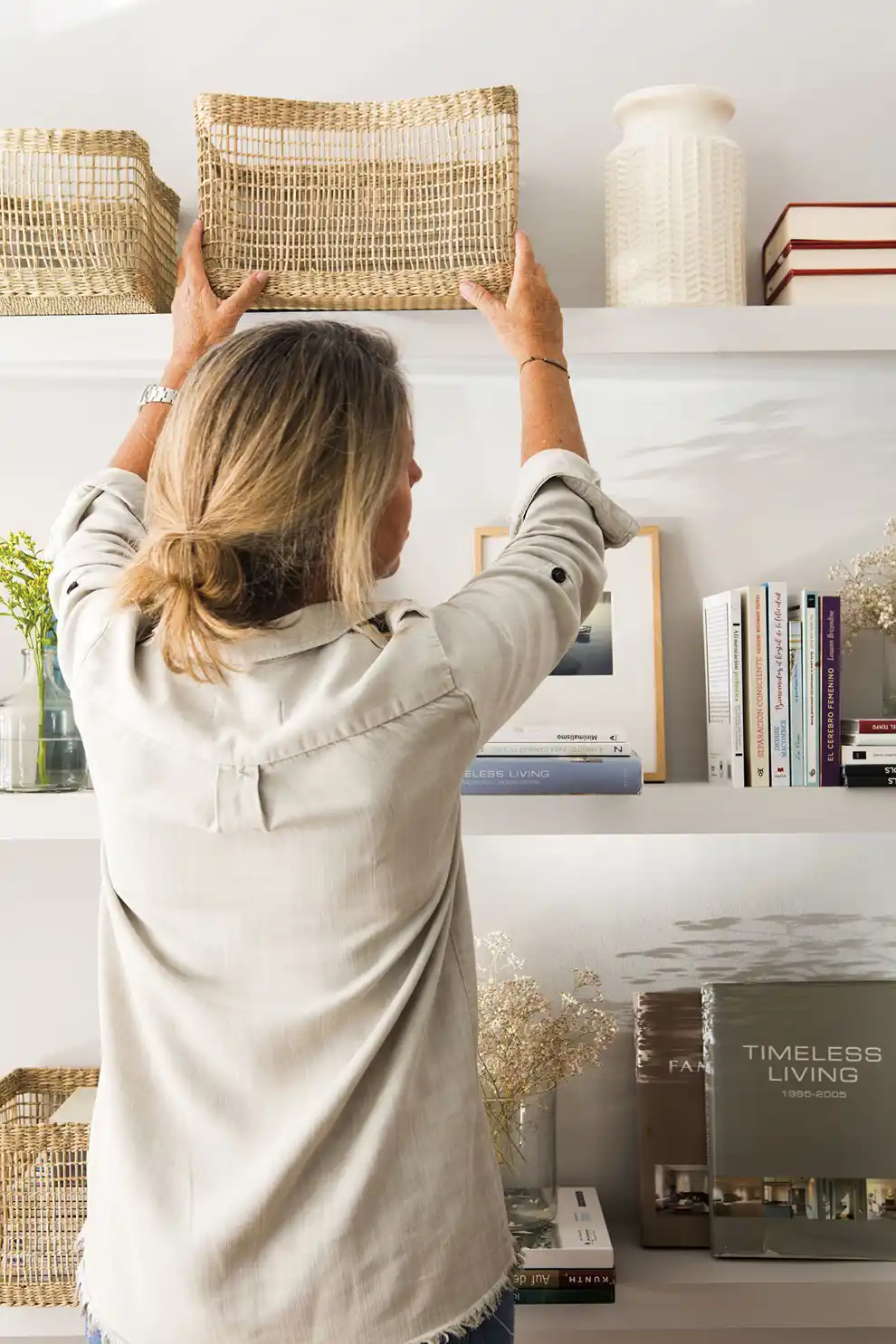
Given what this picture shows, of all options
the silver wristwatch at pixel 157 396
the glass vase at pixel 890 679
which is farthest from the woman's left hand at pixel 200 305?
the glass vase at pixel 890 679

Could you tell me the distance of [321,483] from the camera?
0.90 metres

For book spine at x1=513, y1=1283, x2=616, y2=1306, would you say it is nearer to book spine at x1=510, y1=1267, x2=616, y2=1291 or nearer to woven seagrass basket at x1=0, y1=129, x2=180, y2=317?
book spine at x1=510, y1=1267, x2=616, y2=1291

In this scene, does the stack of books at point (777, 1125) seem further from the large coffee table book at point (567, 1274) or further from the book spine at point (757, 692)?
the book spine at point (757, 692)

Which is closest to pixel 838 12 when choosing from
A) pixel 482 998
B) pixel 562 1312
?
pixel 482 998

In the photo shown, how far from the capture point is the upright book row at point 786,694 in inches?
59.6

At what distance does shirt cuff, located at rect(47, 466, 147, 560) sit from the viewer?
1098mm

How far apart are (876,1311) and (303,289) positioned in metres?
1.39

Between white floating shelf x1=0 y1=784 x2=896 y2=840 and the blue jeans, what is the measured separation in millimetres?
550

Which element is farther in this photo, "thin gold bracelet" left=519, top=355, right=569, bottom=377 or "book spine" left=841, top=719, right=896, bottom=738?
"book spine" left=841, top=719, right=896, bottom=738

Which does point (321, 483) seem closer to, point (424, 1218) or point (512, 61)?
point (424, 1218)

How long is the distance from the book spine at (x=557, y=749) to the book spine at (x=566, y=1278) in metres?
0.61

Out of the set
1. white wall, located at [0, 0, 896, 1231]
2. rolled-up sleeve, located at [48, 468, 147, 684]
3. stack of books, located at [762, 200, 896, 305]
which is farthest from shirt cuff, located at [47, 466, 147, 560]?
stack of books, located at [762, 200, 896, 305]

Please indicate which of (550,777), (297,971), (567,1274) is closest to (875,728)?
(550,777)

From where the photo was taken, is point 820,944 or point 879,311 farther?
point 820,944
